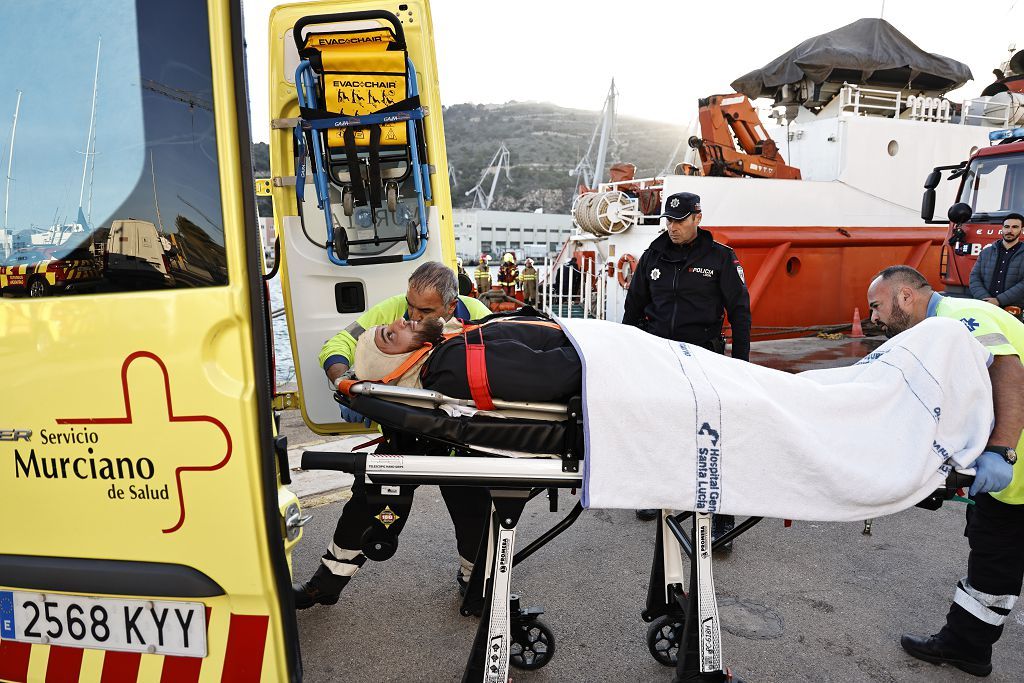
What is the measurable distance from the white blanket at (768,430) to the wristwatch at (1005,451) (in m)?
0.10

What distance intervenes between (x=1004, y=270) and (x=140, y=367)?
616 cm

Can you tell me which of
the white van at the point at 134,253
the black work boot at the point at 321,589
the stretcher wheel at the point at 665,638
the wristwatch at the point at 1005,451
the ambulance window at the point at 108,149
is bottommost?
the stretcher wheel at the point at 665,638

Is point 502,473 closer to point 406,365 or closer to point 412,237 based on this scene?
point 406,365

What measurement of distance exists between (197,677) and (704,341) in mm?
3082

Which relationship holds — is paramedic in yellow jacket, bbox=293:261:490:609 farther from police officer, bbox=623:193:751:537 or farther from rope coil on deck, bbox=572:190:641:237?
rope coil on deck, bbox=572:190:641:237

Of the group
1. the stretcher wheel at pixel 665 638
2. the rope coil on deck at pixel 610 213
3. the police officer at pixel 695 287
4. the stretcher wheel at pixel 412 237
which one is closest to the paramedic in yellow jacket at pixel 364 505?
the stretcher wheel at pixel 665 638

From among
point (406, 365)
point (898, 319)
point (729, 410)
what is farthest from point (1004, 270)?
point (406, 365)

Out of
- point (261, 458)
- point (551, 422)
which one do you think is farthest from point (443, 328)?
point (261, 458)

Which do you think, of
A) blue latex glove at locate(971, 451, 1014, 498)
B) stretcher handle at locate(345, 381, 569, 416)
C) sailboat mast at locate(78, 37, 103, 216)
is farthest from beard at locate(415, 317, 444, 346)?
blue latex glove at locate(971, 451, 1014, 498)

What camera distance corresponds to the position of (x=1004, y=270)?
539 centimetres

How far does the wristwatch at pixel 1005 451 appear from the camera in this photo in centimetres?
218

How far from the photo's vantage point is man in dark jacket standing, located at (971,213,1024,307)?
520cm

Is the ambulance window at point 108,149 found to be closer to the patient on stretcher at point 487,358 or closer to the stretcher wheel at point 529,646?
the patient on stretcher at point 487,358

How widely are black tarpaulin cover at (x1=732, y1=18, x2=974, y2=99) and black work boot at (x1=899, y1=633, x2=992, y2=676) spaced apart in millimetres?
11187
